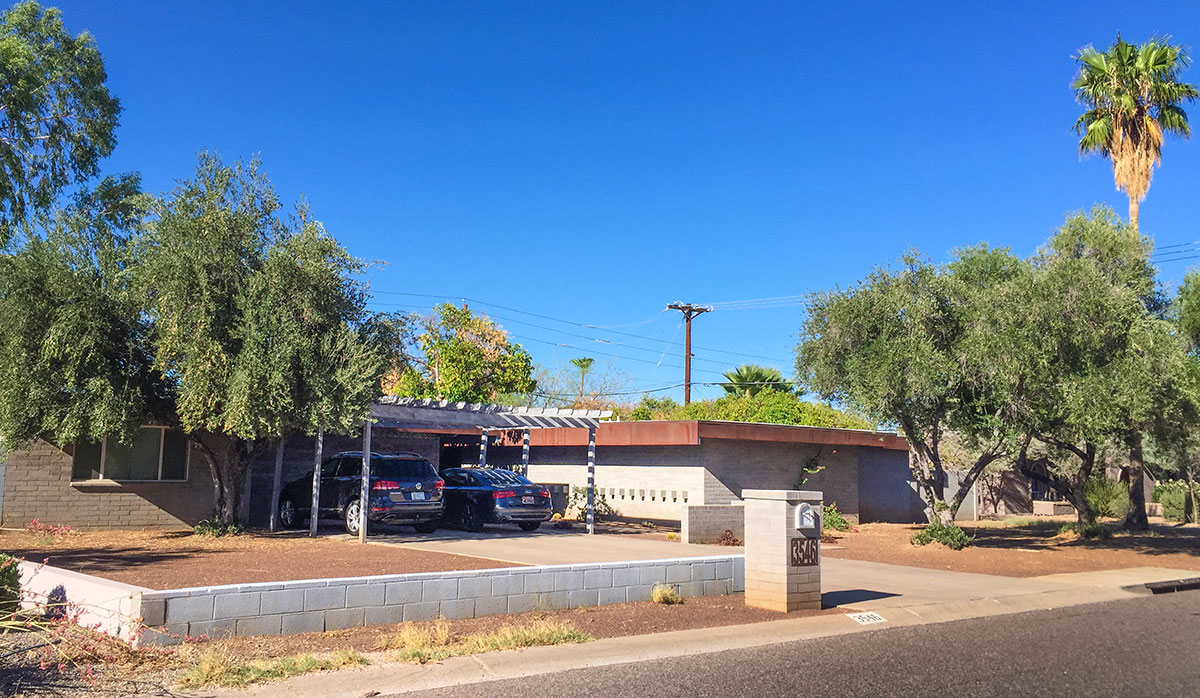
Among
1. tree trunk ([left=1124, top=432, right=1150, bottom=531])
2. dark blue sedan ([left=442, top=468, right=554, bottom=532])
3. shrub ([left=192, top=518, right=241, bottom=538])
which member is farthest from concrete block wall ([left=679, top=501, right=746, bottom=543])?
tree trunk ([left=1124, top=432, right=1150, bottom=531])

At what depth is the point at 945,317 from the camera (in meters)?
19.7

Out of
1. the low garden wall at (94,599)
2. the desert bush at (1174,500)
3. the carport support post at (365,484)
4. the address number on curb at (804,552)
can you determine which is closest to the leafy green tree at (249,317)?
the carport support post at (365,484)

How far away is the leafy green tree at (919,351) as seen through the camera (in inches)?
742

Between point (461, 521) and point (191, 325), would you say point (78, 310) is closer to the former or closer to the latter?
point (191, 325)

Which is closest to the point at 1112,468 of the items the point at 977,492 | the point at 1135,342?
the point at 977,492

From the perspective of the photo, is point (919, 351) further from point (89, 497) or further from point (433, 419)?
point (89, 497)

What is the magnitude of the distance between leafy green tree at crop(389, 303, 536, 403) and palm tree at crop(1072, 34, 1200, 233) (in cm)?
2619

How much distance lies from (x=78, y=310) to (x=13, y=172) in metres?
11.3

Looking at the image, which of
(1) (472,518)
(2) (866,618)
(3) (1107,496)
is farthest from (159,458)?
(3) (1107,496)

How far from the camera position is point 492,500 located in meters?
20.6

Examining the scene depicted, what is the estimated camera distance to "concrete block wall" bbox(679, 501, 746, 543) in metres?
19.9

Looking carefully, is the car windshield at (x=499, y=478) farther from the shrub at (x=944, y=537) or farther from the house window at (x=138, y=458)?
the shrub at (x=944, y=537)

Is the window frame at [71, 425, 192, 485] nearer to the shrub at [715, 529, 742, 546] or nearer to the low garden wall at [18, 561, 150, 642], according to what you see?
the low garden wall at [18, 561, 150, 642]

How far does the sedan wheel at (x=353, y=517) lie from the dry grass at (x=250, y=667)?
11531 mm
